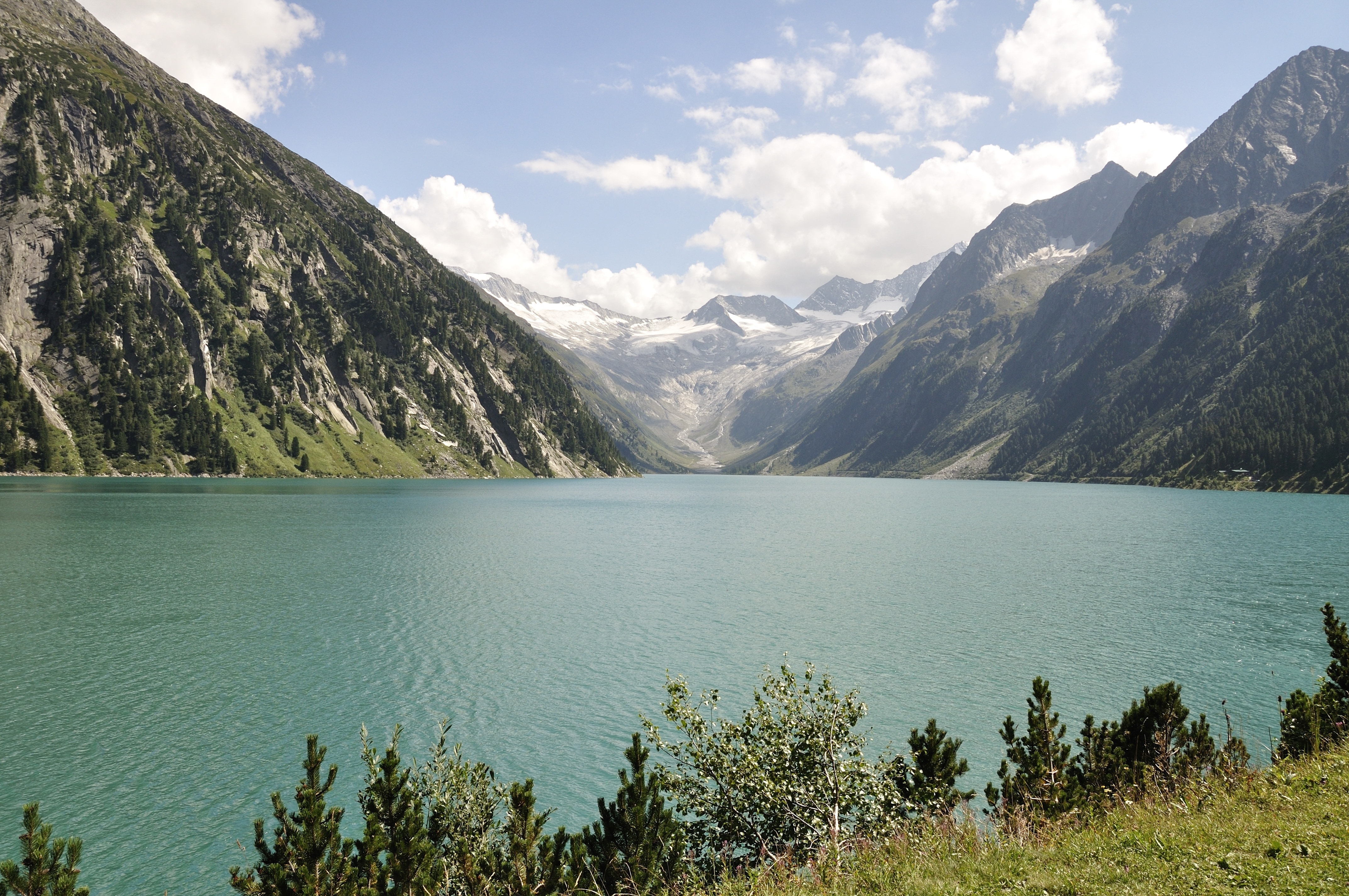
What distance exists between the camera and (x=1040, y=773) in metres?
17.3

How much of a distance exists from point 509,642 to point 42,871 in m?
34.1

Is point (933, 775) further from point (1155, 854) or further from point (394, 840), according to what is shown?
point (394, 840)

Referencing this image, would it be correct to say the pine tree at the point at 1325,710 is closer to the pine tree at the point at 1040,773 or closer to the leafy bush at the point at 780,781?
the pine tree at the point at 1040,773

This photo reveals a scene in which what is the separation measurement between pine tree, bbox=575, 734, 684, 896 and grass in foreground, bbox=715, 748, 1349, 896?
1.31 m

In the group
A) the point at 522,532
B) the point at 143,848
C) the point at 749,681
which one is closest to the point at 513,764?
the point at 143,848

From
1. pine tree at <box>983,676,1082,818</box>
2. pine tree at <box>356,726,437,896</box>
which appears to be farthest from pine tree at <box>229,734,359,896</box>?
pine tree at <box>983,676,1082,818</box>

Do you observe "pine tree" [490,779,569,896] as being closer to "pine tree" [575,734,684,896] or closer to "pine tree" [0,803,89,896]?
"pine tree" [575,734,684,896]

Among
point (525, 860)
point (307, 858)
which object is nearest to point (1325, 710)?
point (525, 860)

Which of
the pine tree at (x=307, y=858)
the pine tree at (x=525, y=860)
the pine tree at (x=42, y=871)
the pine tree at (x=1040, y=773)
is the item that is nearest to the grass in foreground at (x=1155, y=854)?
the pine tree at (x=1040, y=773)

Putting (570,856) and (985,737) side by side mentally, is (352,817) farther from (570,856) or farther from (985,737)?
(985,737)

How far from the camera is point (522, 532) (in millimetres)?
99125

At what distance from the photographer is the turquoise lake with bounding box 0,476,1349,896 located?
2397 centimetres

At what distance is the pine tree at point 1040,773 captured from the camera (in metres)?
16.5

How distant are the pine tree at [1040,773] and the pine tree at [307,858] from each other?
49.7 ft
